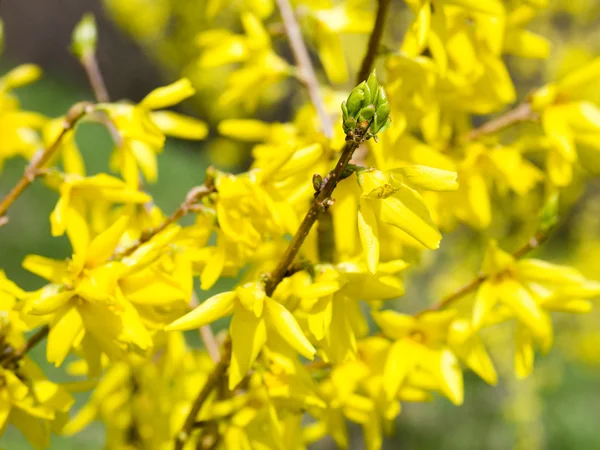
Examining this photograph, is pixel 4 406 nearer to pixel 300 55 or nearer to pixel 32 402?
pixel 32 402

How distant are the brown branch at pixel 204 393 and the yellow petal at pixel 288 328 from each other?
3.5 inches

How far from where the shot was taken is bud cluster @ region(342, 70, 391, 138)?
520 mm

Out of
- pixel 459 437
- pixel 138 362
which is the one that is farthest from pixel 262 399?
pixel 459 437

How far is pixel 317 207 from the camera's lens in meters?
0.58

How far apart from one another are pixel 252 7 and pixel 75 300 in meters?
0.61

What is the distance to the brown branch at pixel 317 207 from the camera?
21.3 inches

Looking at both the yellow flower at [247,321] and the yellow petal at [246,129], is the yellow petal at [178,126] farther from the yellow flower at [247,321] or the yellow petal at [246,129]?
the yellow flower at [247,321]

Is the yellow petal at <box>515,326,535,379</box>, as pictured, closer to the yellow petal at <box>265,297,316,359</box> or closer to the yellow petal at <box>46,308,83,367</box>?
the yellow petal at <box>265,297,316,359</box>

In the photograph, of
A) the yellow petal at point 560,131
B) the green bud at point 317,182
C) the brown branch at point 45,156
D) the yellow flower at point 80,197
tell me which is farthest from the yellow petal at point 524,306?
the brown branch at point 45,156

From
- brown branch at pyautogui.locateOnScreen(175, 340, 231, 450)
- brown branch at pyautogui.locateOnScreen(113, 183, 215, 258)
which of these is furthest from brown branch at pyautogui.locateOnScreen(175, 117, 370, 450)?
brown branch at pyautogui.locateOnScreen(113, 183, 215, 258)

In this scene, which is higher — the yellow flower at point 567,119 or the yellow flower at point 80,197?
the yellow flower at point 80,197

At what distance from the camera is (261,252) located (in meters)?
0.84

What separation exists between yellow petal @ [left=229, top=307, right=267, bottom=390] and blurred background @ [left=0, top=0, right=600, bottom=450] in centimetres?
56

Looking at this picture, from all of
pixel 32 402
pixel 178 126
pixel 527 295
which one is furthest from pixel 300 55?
pixel 32 402
